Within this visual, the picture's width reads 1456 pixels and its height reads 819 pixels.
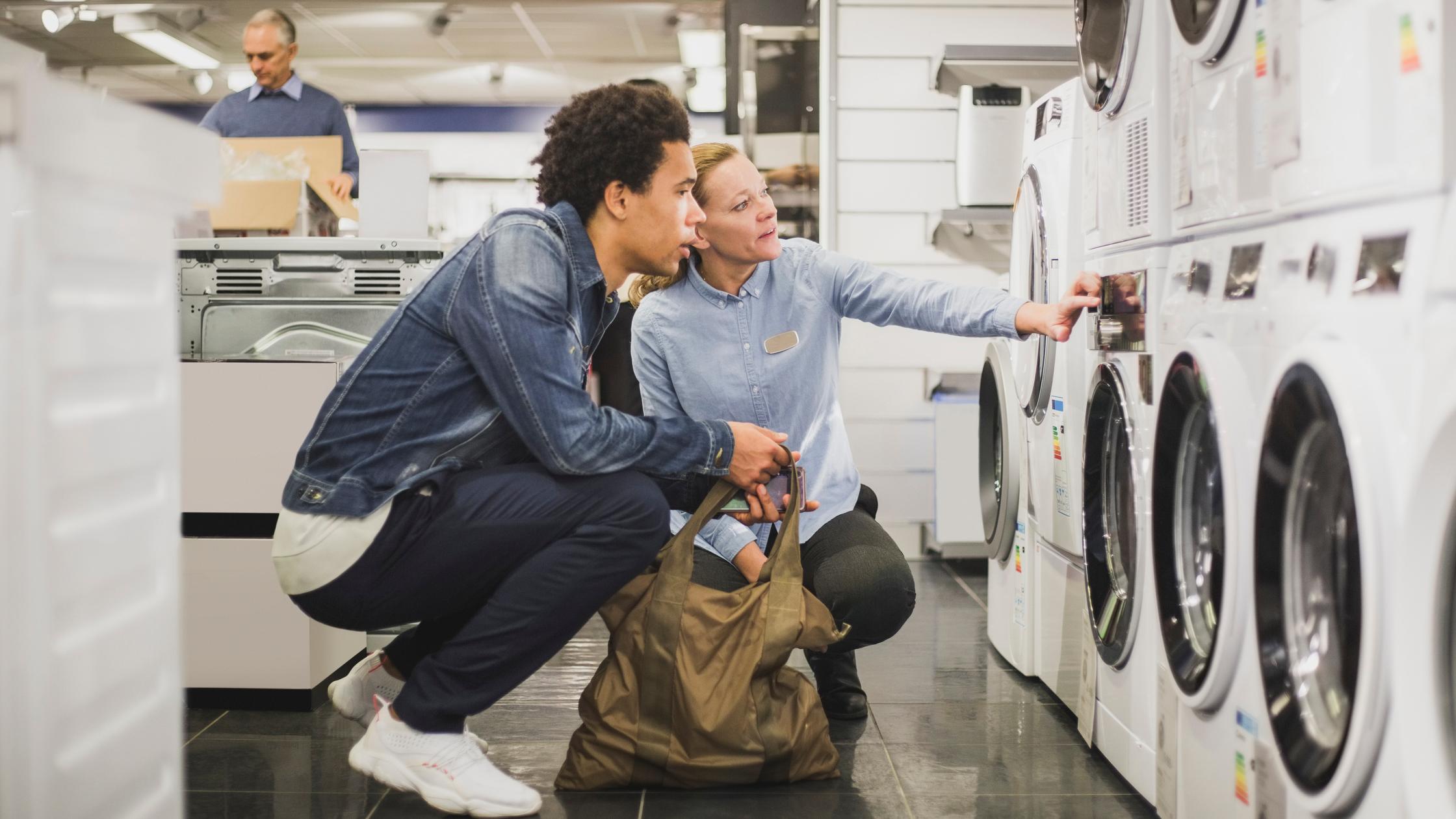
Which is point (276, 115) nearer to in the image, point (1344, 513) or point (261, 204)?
point (261, 204)

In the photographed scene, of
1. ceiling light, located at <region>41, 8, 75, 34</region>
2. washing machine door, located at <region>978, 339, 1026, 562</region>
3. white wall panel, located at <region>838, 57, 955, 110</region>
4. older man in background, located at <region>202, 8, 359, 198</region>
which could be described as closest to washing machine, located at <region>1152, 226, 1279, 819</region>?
washing machine door, located at <region>978, 339, 1026, 562</region>

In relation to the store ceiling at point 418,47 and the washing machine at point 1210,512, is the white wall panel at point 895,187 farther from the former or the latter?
the store ceiling at point 418,47

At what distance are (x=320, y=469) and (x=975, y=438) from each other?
2807 mm

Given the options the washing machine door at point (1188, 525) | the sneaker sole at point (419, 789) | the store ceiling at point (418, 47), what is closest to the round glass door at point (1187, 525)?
the washing machine door at point (1188, 525)

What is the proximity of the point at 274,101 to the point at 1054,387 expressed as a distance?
2788 mm

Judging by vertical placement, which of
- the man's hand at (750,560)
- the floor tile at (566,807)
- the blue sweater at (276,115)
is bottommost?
the floor tile at (566,807)

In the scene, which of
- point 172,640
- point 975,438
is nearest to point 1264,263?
point 172,640

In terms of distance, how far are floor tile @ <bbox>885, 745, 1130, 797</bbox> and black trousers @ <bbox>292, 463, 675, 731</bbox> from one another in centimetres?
65

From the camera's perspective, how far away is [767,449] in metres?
1.86

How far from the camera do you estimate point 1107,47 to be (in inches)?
79.4

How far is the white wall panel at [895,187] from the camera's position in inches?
171

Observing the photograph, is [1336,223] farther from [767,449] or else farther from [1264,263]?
[767,449]

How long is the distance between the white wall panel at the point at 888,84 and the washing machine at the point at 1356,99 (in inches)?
116

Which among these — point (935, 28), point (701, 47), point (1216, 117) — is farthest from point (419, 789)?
point (701, 47)
